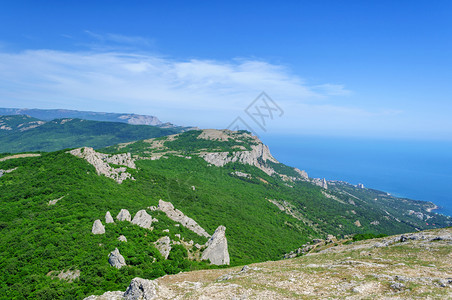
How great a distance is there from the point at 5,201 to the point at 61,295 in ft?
133

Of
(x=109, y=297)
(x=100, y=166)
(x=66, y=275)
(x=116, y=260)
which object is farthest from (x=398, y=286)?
(x=100, y=166)

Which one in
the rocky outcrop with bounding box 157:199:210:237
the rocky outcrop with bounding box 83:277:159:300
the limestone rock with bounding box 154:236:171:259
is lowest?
the rocky outcrop with bounding box 157:199:210:237

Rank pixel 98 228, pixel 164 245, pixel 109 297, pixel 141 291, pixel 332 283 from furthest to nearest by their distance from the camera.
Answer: pixel 164 245, pixel 98 228, pixel 332 283, pixel 109 297, pixel 141 291

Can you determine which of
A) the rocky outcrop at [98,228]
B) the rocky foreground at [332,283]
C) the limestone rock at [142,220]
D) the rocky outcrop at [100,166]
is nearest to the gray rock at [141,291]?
the rocky foreground at [332,283]

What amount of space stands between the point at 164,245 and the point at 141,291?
22608 millimetres

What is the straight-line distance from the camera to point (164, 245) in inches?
1575

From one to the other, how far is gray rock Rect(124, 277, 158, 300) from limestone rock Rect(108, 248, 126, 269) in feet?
46.4

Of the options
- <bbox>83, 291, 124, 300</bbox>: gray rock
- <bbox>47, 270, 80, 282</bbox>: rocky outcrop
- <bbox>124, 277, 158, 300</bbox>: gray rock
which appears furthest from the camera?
<bbox>47, 270, 80, 282</bbox>: rocky outcrop

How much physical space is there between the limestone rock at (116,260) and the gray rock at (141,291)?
1416 centimetres

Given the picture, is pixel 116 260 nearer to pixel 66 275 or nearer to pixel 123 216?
pixel 66 275

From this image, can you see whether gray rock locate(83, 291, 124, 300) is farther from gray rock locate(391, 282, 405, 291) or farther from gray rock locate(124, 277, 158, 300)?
gray rock locate(391, 282, 405, 291)

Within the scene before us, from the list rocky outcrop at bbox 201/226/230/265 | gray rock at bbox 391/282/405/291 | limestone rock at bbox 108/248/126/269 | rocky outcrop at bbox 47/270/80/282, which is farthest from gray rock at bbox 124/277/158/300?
rocky outcrop at bbox 201/226/230/265

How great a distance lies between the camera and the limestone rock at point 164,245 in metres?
38.5

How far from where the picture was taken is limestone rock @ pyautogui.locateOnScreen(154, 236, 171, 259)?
126 feet
